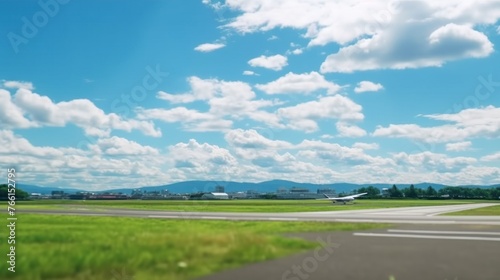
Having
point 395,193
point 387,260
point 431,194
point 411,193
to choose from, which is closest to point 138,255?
point 387,260

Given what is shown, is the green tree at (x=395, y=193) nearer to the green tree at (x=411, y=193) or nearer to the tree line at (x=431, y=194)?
the tree line at (x=431, y=194)

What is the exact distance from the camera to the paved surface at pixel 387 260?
11.6 meters

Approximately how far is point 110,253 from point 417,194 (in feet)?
580

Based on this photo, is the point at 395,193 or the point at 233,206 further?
the point at 395,193

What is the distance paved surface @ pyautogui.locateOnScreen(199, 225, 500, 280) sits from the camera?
1162 cm

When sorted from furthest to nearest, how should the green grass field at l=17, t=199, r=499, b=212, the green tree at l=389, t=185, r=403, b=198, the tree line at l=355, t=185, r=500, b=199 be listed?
1. the green tree at l=389, t=185, r=403, b=198
2. the tree line at l=355, t=185, r=500, b=199
3. the green grass field at l=17, t=199, r=499, b=212

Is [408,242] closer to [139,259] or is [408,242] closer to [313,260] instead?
[313,260]

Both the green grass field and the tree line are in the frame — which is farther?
the tree line

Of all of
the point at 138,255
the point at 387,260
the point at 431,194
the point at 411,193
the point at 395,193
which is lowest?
the point at 387,260

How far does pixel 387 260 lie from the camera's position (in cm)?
1395

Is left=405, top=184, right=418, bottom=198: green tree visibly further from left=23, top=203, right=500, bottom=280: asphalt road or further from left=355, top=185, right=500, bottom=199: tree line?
left=23, top=203, right=500, bottom=280: asphalt road

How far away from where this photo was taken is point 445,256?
14.9 meters

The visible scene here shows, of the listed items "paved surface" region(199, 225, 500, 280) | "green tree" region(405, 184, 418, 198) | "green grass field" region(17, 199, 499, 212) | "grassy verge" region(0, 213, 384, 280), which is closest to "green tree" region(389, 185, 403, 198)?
"green tree" region(405, 184, 418, 198)

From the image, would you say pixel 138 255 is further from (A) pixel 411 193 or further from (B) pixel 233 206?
(A) pixel 411 193
